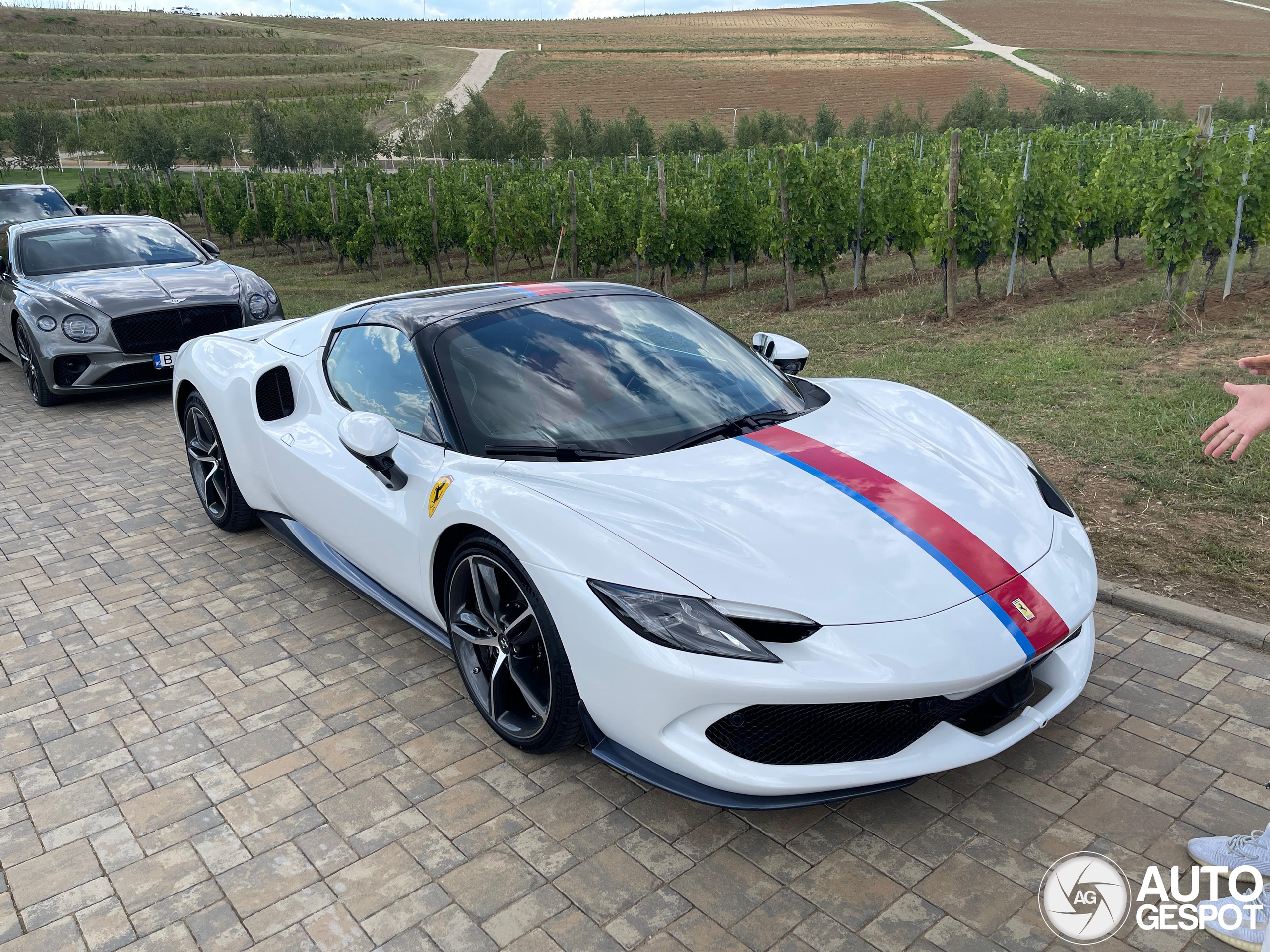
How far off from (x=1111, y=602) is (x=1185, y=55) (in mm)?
95760

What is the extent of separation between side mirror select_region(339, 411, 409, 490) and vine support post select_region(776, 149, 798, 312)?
379 inches

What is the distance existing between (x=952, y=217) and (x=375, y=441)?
929 centimetres

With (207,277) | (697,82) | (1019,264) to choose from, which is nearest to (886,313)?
(1019,264)

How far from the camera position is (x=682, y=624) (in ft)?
7.66

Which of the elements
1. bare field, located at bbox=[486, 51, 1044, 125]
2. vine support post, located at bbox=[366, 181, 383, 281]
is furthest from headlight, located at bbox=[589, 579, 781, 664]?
bare field, located at bbox=[486, 51, 1044, 125]

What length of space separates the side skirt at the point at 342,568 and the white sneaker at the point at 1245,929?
233 cm

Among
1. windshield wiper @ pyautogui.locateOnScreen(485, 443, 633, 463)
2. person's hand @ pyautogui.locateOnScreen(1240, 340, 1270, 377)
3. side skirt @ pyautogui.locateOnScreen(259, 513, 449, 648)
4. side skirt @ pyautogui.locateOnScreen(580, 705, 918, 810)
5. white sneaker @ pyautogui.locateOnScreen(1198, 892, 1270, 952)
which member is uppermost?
person's hand @ pyautogui.locateOnScreen(1240, 340, 1270, 377)

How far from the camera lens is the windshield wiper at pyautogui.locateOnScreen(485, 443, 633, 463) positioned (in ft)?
9.55

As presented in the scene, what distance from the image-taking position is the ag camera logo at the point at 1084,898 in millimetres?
2178

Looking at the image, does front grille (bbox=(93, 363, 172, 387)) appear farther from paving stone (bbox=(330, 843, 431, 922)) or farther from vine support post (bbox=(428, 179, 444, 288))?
vine support post (bbox=(428, 179, 444, 288))

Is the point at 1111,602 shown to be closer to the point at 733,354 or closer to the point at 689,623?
the point at 733,354

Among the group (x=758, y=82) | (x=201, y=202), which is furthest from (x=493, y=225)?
(x=758, y=82)

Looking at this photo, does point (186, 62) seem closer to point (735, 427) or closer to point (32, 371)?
point (32, 371)

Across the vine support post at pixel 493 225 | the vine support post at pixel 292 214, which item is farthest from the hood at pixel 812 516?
the vine support post at pixel 292 214
